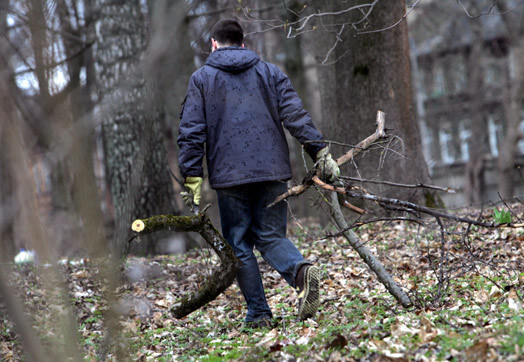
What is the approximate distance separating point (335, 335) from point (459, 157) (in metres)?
30.8

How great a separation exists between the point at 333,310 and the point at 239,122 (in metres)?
1.59

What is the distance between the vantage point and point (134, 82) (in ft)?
6.21

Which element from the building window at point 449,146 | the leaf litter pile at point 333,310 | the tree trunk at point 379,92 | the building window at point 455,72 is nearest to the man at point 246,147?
the leaf litter pile at point 333,310

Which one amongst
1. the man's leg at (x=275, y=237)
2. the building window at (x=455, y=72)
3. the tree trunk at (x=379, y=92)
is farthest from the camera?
the building window at (x=455, y=72)

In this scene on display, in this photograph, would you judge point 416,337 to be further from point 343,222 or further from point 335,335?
point 343,222

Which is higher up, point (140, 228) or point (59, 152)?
point (59, 152)

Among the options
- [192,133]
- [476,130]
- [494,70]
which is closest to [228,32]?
[192,133]

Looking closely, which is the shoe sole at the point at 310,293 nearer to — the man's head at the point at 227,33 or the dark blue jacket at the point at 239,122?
the dark blue jacket at the point at 239,122

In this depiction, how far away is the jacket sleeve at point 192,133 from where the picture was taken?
4.49 m

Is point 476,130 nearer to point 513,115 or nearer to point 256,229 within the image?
point 513,115

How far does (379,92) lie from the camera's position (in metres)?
8.25

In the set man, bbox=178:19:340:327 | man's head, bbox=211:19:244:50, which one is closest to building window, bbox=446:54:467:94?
man's head, bbox=211:19:244:50

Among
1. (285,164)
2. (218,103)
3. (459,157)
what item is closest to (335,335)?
(285,164)

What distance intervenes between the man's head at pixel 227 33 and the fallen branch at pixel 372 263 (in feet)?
4.65
